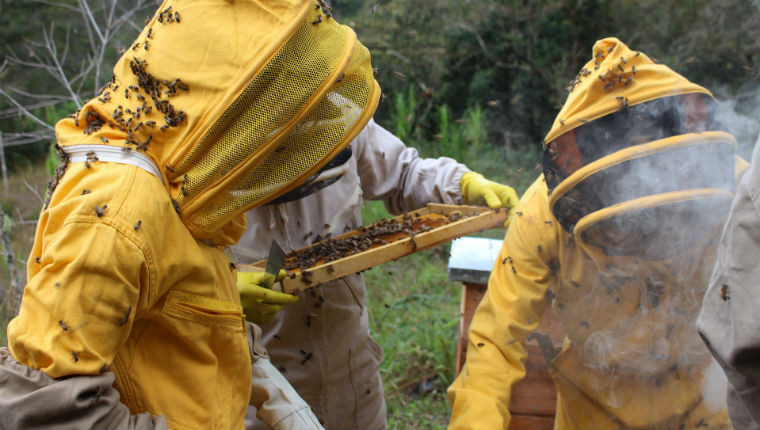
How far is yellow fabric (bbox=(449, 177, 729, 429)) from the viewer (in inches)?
91.7

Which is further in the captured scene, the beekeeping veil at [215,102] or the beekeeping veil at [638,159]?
the beekeeping veil at [638,159]

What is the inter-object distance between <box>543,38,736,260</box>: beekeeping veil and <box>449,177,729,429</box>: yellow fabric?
23cm

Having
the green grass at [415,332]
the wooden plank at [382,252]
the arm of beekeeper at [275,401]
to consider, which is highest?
the wooden plank at [382,252]

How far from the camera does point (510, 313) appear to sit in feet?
8.23

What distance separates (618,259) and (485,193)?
104 cm

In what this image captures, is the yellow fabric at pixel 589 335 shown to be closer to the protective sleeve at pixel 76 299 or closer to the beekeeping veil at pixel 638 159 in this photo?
the beekeeping veil at pixel 638 159

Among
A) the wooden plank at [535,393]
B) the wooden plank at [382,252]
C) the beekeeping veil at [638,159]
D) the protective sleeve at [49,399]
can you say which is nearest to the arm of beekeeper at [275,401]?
the wooden plank at [382,252]

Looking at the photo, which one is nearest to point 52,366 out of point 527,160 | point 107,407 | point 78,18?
point 107,407

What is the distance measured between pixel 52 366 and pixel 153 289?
284 millimetres

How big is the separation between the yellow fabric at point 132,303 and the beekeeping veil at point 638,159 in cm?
132

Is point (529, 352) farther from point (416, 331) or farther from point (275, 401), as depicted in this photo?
point (416, 331)

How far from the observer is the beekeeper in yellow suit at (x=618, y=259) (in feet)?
6.61

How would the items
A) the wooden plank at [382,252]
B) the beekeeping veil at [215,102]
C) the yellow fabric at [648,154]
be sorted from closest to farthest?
1. the beekeeping veil at [215,102]
2. the yellow fabric at [648,154]
3. the wooden plank at [382,252]

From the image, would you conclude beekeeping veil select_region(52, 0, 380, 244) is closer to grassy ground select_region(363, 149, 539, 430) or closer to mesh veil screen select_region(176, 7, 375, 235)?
mesh veil screen select_region(176, 7, 375, 235)
